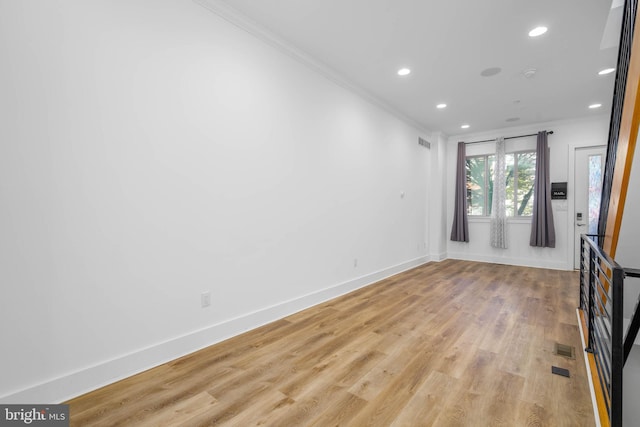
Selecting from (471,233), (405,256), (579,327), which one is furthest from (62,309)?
(471,233)

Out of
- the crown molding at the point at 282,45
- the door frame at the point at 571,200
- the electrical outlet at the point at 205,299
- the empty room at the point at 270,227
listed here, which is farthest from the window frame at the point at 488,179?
the electrical outlet at the point at 205,299

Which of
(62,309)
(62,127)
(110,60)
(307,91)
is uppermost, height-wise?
(307,91)

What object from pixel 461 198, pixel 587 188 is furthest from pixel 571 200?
pixel 461 198

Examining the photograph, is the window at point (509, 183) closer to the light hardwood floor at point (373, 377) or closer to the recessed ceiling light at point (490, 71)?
the recessed ceiling light at point (490, 71)

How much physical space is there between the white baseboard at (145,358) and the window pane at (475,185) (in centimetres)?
502

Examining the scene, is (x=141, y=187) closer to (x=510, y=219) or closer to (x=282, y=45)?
(x=282, y=45)

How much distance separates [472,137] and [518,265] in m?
2.96

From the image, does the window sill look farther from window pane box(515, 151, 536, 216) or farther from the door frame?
the door frame

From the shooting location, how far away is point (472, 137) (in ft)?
22.0

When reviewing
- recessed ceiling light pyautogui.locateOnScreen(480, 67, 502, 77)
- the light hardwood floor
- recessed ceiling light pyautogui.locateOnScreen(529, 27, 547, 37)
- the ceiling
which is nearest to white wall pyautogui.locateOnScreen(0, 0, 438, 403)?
the light hardwood floor

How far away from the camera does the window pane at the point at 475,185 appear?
6723 mm

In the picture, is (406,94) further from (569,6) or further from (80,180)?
(80,180)

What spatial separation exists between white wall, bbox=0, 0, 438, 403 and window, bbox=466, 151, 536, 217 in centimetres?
482

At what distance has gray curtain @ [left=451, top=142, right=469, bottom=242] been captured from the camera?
21.9ft
